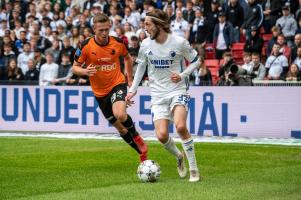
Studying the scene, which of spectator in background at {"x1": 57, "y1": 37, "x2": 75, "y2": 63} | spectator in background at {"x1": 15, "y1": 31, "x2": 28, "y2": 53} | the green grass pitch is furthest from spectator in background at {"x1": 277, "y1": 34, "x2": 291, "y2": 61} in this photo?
spectator in background at {"x1": 15, "y1": 31, "x2": 28, "y2": 53}

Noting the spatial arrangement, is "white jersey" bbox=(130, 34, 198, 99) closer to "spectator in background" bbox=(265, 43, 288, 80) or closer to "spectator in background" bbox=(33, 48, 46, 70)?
"spectator in background" bbox=(265, 43, 288, 80)

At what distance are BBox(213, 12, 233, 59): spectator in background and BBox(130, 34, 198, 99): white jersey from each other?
12.5 meters

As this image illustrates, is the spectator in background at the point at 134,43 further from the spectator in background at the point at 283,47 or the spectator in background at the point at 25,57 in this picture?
the spectator in background at the point at 283,47

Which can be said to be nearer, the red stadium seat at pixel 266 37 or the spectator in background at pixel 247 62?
the spectator in background at pixel 247 62

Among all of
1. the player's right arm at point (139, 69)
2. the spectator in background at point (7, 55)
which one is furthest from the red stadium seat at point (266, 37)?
the player's right arm at point (139, 69)

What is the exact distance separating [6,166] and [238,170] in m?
4.31

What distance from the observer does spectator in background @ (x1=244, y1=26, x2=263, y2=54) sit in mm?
24138

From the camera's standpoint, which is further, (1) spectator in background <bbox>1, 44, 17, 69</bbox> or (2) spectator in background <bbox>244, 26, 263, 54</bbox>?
(1) spectator in background <bbox>1, 44, 17, 69</bbox>

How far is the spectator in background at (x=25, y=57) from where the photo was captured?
27.4 metres

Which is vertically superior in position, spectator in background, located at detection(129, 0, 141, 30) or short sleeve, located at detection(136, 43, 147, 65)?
spectator in background, located at detection(129, 0, 141, 30)

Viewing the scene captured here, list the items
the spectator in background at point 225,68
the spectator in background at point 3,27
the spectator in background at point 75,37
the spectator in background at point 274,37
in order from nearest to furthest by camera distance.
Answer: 1. the spectator in background at point 225,68
2. the spectator in background at point 274,37
3. the spectator in background at point 75,37
4. the spectator in background at point 3,27

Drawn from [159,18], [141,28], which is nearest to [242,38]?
[141,28]

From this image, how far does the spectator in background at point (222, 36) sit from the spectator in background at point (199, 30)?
0.37 meters

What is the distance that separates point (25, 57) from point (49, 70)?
7.18ft
